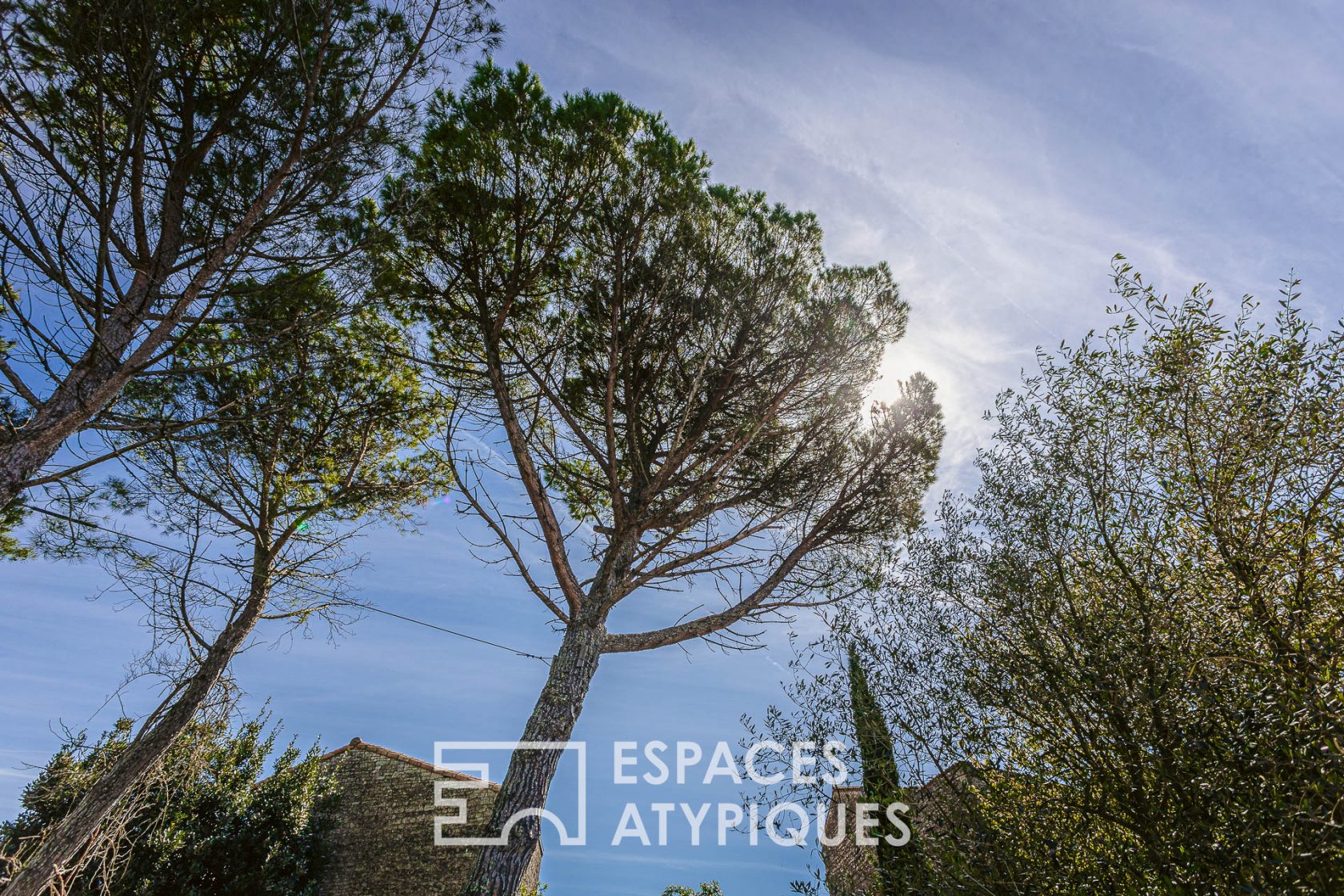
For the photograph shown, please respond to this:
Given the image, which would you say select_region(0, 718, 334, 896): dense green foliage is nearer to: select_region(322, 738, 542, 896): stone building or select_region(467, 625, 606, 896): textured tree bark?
select_region(322, 738, 542, 896): stone building

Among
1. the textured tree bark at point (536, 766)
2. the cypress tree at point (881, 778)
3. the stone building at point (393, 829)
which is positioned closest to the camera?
the textured tree bark at point (536, 766)

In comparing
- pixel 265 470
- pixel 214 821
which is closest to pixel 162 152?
pixel 265 470

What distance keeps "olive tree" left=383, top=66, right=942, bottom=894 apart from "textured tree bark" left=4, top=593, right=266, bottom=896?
4.01 m

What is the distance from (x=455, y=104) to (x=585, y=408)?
346cm

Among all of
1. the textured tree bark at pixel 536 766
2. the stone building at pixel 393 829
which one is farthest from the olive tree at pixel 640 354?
the stone building at pixel 393 829

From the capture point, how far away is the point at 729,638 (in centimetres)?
716

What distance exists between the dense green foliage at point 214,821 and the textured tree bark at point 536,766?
7885mm

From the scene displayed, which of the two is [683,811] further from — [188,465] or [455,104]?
[455,104]

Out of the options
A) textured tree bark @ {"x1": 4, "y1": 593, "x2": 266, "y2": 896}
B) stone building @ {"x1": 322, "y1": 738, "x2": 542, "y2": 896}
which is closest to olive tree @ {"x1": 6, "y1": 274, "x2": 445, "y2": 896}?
textured tree bark @ {"x1": 4, "y1": 593, "x2": 266, "y2": 896}

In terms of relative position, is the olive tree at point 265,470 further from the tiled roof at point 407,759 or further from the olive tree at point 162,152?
the tiled roof at point 407,759

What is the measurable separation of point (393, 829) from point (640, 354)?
10942mm

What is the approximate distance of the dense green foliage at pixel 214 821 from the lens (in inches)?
424

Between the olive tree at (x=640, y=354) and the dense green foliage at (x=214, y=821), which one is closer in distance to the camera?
the olive tree at (x=640, y=354)

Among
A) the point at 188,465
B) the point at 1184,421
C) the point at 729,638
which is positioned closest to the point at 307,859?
the point at 188,465
